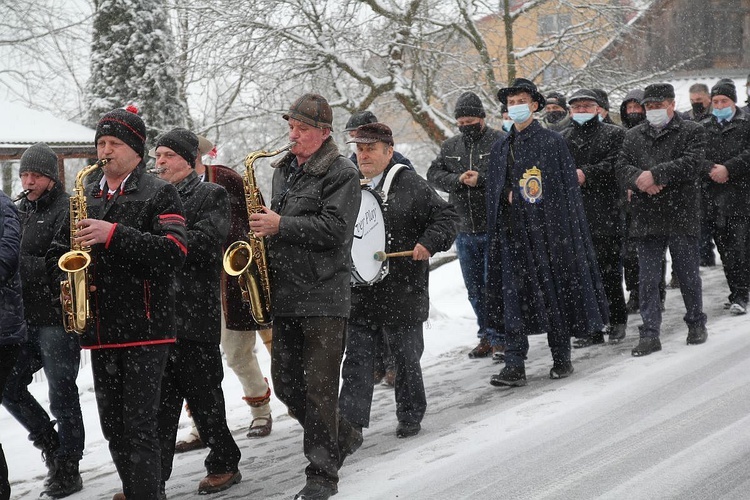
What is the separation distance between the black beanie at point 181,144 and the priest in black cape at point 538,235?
9.49ft

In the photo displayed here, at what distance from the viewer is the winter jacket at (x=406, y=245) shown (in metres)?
6.71

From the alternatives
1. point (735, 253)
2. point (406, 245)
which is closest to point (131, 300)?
point (406, 245)

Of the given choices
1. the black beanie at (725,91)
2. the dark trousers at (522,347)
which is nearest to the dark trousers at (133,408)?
the dark trousers at (522,347)

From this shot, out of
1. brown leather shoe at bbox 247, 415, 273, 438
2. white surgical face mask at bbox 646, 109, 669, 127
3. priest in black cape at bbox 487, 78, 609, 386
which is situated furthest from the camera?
white surgical face mask at bbox 646, 109, 669, 127

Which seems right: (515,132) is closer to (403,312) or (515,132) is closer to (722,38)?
(403,312)

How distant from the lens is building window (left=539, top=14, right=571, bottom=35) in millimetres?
16750

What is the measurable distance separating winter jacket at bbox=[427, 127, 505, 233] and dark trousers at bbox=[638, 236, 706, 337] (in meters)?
1.48

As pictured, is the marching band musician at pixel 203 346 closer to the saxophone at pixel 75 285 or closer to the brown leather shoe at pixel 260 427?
the saxophone at pixel 75 285

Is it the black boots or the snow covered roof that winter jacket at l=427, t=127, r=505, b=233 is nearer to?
the black boots

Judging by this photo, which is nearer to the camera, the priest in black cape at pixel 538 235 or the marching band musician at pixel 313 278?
the marching band musician at pixel 313 278

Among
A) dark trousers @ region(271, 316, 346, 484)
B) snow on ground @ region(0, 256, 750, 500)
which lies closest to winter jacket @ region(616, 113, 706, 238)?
snow on ground @ region(0, 256, 750, 500)

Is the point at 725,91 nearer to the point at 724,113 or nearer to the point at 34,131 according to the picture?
the point at 724,113

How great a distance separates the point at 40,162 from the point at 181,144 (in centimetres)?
96

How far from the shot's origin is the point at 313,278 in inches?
217
